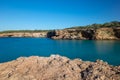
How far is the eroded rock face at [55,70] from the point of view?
1248cm

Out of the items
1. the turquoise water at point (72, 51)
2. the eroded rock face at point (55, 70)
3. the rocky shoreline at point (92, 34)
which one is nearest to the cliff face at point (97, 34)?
the rocky shoreline at point (92, 34)

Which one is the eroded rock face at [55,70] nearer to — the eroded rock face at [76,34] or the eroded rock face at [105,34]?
the eroded rock face at [105,34]

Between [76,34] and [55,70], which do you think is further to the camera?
[76,34]

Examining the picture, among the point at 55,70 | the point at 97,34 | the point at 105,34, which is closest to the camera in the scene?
the point at 55,70

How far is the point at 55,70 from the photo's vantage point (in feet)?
45.4

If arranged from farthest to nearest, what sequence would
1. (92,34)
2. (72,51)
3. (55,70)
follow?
(92,34) → (72,51) → (55,70)

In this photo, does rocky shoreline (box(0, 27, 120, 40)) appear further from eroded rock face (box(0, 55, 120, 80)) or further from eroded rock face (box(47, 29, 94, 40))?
eroded rock face (box(0, 55, 120, 80))

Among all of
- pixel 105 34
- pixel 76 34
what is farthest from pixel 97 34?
pixel 76 34

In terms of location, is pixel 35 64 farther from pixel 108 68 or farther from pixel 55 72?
pixel 108 68

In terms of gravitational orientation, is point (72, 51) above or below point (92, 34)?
below

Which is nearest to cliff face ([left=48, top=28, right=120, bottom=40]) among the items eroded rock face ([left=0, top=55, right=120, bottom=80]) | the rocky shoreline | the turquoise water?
the rocky shoreline

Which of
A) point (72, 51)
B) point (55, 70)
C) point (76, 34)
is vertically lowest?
point (72, 51)

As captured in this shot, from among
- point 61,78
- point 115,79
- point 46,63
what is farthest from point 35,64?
point 115,79

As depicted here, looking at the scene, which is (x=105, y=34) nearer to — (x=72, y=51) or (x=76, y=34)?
(x=76, y=34)
